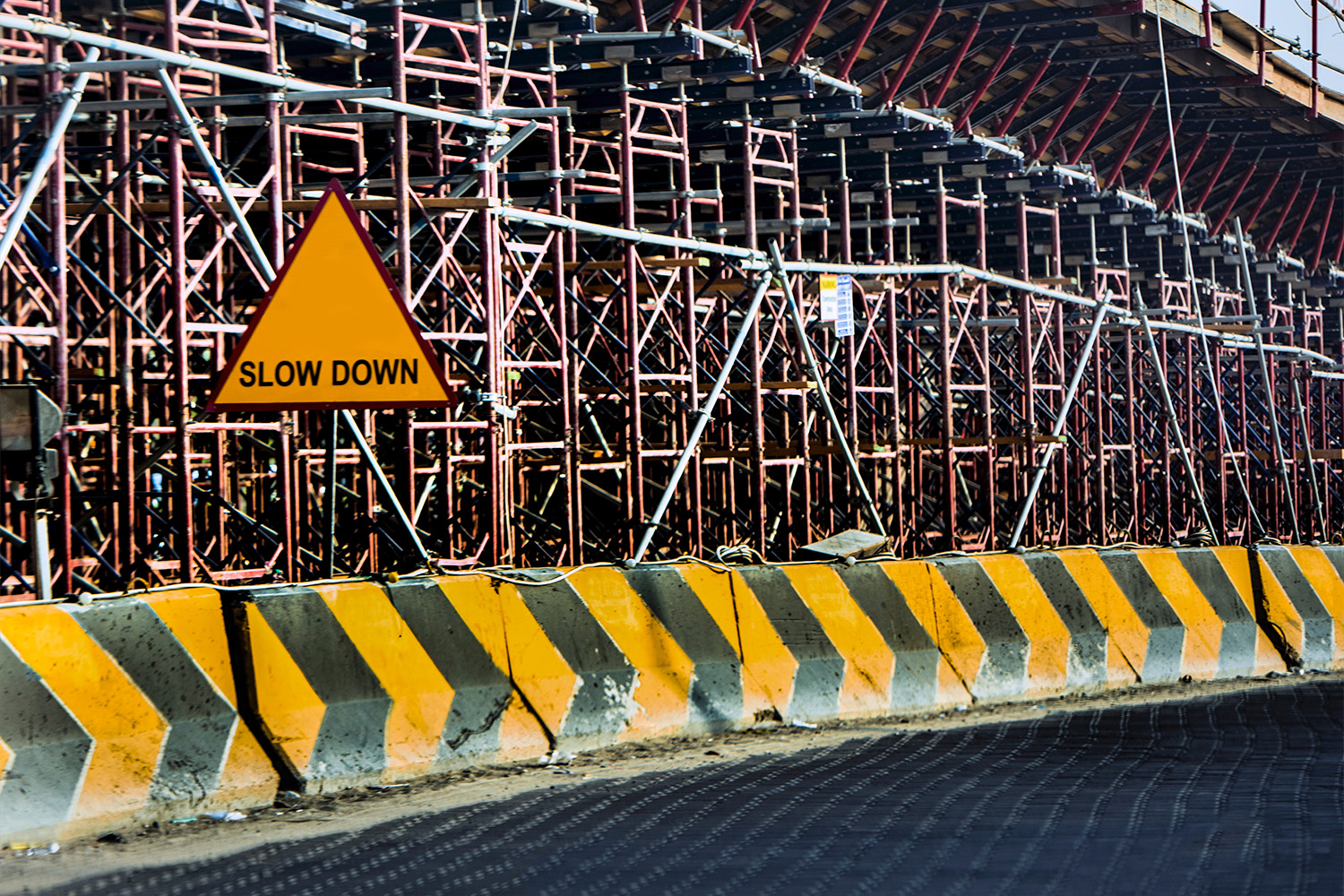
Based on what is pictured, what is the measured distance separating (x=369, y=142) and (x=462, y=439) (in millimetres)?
6045

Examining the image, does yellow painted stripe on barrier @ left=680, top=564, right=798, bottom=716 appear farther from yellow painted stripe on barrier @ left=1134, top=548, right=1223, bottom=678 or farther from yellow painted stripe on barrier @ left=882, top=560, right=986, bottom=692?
yellow painted stripe on barrier @ left=1134, top=548, right=1223, bottom=678

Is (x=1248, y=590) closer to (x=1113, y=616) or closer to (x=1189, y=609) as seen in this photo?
(x=1189, y=609)

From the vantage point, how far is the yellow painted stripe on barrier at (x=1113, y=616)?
41.7 feet

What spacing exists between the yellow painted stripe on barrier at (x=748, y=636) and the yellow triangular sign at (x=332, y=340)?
2802 millimetres

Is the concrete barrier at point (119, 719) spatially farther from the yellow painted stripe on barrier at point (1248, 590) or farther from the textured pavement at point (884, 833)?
the yellow painted stripe on barrier at point (1248, 590)

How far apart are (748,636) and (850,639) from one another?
806 millimetres

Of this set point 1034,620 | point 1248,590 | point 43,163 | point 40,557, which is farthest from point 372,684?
point 1248,590

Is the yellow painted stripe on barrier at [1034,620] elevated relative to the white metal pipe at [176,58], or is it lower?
lower

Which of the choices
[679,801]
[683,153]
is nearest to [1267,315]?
[683,153]

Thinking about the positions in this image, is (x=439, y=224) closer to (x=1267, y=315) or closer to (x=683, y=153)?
(x=683, y=153)

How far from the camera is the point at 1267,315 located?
115 ft

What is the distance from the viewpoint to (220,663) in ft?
27.0

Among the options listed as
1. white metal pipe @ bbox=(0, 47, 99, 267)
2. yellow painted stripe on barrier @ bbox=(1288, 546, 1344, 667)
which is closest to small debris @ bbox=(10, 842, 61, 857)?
white metal pipe @ bbox=(0, 47, 99, 267)

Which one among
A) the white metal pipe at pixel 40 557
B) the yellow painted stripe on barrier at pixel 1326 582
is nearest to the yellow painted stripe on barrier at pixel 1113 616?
the yellow painted stripe on barrier at pixel 1326 582
